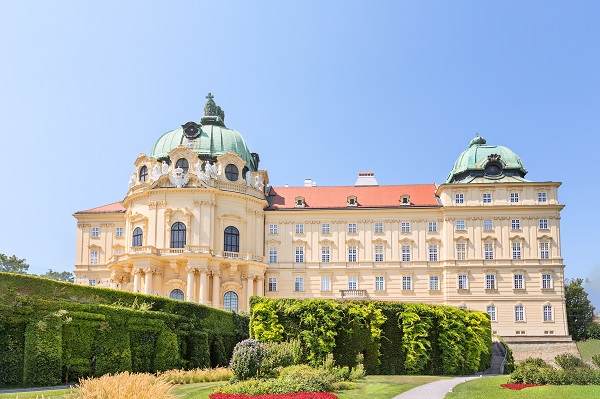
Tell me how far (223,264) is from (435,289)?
65.3 ft

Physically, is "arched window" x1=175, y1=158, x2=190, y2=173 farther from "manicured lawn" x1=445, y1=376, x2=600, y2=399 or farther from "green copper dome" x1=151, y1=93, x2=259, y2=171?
"manicured lawn" x1=445, y1=376, x2=600, y2=399

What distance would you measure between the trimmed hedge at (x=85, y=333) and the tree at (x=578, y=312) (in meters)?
43.8

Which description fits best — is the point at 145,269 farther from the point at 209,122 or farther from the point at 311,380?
the point at 311,380

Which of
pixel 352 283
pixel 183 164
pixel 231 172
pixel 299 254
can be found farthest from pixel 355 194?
pixel 183 164

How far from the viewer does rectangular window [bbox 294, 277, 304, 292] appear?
69.1m

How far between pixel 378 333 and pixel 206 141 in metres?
36.4

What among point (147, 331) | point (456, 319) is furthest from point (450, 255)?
point (147, 331)

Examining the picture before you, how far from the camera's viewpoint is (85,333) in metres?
34.4

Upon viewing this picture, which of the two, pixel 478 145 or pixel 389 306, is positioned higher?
pixel 478 145

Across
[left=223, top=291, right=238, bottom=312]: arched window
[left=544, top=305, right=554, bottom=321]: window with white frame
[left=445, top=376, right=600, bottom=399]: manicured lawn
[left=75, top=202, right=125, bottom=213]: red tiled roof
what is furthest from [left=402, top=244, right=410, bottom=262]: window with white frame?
[left=445, top=376, right=600, bottom=399]: manicured lawn

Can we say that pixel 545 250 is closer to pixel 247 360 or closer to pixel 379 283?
pixel 379 283

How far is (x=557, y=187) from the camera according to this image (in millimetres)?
67812

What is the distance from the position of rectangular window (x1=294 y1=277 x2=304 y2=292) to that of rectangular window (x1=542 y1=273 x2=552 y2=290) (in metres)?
22.2

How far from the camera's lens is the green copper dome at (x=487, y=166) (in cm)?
6956
